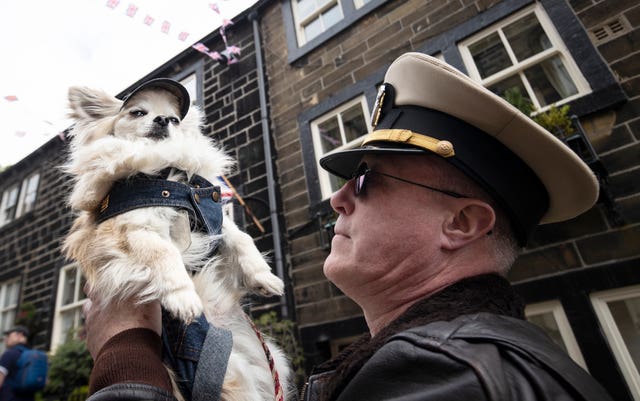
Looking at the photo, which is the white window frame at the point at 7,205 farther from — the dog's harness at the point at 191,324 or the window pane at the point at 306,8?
the dog's harness at the point at 191,324

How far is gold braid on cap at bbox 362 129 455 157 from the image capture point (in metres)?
1.17

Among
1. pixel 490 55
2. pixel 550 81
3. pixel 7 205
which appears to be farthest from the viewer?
pixel 7 205

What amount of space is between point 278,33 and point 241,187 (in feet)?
11.2

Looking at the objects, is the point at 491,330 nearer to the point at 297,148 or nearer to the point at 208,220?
the point at 208,220

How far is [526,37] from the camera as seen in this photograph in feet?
14.6

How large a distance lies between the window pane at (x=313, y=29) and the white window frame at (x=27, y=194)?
9.62 metres

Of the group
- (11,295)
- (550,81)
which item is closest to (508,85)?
(550,81)

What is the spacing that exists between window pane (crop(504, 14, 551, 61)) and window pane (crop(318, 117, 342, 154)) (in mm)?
2764

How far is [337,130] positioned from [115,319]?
490 centimetres

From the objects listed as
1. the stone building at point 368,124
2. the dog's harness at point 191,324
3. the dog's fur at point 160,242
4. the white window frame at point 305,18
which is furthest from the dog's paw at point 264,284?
the white window frame at point 305,18

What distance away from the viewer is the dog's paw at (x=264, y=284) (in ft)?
5.87

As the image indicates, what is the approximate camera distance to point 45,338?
7.85 m

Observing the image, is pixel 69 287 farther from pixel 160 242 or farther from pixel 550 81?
pixel 550 81

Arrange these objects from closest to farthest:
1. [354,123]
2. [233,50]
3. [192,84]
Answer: [354,123] → [233,50] → [192,84]
